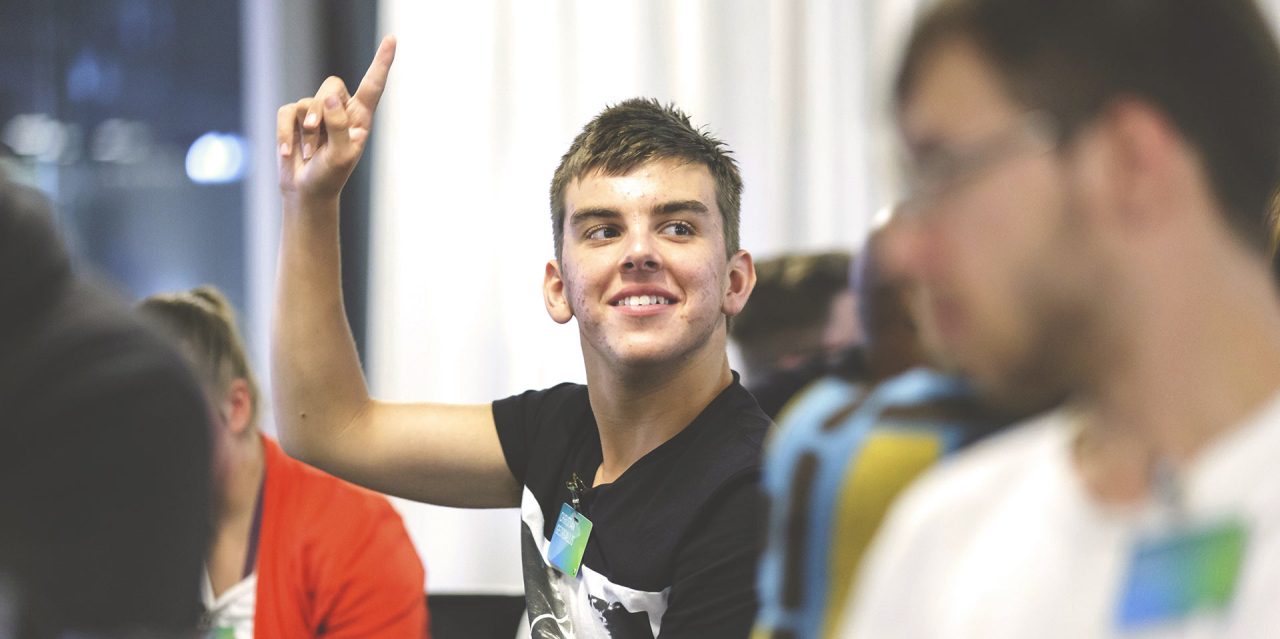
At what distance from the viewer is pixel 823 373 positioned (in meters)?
0.60

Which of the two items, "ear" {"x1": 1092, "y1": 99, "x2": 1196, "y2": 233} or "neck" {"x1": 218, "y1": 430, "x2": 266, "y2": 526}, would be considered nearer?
"ear" {"x1": 1092, "y1": 99, "x2": 1196, "y2": 233}

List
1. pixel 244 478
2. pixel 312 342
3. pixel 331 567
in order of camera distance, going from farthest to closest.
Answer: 1. pixel 244 478
2. pixel 331 567
3. pixel 312 342

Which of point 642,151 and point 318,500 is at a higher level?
point 642,151

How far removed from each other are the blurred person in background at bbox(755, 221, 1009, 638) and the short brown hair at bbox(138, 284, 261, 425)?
4.13 ft

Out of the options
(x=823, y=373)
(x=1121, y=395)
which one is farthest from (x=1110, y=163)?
(x=823, y=373)

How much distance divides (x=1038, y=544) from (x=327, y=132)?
2.72 feet

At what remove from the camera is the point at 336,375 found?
51.0 inches

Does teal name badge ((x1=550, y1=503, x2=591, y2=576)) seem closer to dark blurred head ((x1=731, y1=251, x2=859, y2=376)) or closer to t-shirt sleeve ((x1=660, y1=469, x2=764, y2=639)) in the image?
t-shirt sleeve ((x1=660, y1=469, x2=764, y2=639))

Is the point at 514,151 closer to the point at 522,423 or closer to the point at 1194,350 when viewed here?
the point at 522,423

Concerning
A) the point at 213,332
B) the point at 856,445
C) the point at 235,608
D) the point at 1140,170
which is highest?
the point at 1140,170

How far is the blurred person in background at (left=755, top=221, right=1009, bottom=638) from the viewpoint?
482mm

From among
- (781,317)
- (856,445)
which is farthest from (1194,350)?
(781,317)

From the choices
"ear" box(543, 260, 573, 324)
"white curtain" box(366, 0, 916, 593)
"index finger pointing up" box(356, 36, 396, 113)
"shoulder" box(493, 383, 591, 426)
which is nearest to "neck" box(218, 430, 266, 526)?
"shoulder" box(493, 383, 591, 426)

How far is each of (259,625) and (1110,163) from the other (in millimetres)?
1326
